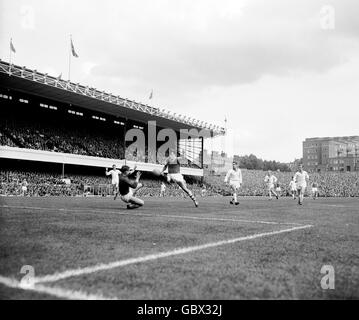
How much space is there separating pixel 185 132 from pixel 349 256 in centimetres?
5611

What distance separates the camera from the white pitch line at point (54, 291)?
279 centimetres

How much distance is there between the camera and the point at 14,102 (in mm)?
39625

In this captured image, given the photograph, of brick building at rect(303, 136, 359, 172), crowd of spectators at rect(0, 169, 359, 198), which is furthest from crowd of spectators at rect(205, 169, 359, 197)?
brick building at rect(303, 136, 359, 172)

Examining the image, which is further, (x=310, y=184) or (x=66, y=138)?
(x=310, y=184)

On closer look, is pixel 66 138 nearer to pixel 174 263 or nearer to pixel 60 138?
pixel 60 138

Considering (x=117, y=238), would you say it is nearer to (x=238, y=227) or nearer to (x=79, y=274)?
(x=79, y=274)

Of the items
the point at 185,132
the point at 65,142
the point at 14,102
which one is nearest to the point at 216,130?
the point at 185,132

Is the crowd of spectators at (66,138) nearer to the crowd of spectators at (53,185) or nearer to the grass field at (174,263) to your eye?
the crowd of spectators at (53,185)

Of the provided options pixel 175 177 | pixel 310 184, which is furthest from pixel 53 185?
pixel 310 184

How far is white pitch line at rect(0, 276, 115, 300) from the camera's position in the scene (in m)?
2.79

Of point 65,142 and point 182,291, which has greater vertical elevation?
point 65,142

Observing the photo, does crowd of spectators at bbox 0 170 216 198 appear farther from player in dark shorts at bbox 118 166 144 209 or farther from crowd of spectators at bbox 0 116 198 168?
player in dark shorts at bbox 118 166 144 209

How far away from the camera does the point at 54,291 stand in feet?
9.59
